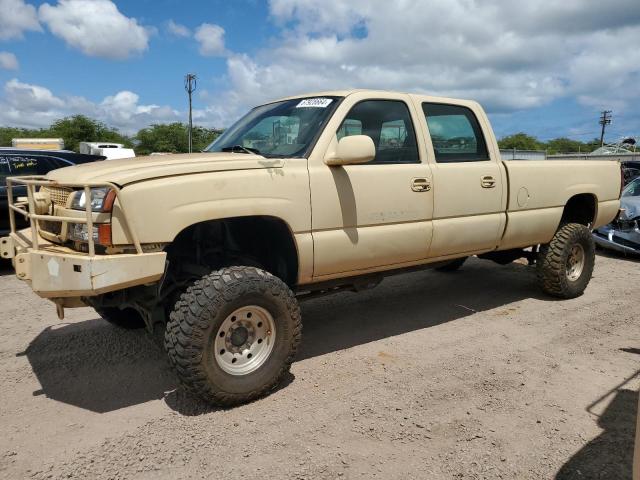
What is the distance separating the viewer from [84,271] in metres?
2.88

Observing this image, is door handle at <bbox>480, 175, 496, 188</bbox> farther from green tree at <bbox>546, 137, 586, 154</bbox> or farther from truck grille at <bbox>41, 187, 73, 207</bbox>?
green tree at <bbox>546, 137, 586, 154</bbox>

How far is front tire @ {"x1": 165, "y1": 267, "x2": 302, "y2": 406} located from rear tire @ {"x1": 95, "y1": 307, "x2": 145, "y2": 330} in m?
1.41

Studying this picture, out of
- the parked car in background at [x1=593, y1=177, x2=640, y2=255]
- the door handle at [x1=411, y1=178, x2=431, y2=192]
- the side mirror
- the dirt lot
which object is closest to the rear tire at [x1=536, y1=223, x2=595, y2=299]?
the dirt lot

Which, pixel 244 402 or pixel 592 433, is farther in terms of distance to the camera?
pixel 244 402

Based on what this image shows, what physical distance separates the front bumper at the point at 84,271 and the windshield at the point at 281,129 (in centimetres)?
136

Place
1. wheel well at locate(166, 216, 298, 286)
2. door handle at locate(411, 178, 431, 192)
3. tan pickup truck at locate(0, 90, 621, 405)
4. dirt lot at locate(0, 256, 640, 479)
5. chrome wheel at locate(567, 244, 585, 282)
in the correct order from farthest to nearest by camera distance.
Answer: chrome wheel at locate(567, 244, 585, 282), door handle at locate(411, 178, 431, 192), wheel well at locate(166, 216, 298, 286), tan pickup truck at locate(0, 90, 621, 405), dirt lot at locate(0, 256, 640, 479)

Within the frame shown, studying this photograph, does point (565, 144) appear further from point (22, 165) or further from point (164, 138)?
point (22, 165)

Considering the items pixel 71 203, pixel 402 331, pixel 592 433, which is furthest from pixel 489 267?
pixel 71 203

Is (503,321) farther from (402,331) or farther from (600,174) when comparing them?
(600,174)

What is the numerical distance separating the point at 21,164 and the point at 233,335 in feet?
19.9

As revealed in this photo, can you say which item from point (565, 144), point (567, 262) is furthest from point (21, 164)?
point (565, 144)

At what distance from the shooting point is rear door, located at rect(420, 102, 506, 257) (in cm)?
447

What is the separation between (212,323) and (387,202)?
5.44ft

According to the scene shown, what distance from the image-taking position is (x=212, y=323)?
3.22 metres
